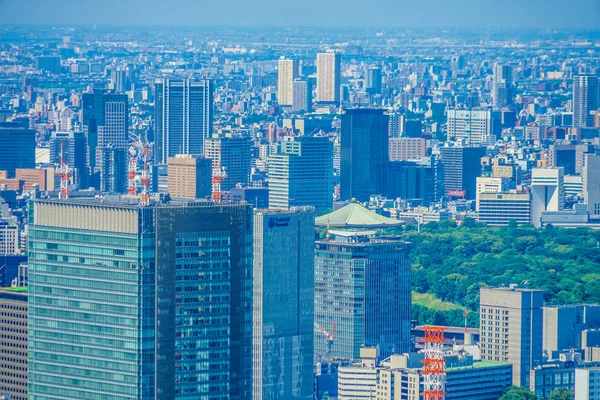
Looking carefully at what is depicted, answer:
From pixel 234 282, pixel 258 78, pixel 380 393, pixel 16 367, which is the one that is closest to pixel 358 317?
pixel 380 393

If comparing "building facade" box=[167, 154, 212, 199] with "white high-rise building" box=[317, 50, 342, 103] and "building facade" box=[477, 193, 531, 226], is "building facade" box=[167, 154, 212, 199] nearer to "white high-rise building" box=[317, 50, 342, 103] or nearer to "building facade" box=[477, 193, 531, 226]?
"building facade" box=[477, 193, 531, 226]

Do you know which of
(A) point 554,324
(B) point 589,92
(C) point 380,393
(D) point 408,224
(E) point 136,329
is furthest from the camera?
(B) point 589,92

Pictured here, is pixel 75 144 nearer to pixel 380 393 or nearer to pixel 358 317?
pixel 358 317

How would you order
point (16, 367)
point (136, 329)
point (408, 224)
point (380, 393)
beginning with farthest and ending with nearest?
1. point (408, 224)
2. point (380, 393)
3. point (16, 367)
4. point (136, 329)

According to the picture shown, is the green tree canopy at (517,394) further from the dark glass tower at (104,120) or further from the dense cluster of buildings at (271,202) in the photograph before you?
the dark glass tower at (104,120)

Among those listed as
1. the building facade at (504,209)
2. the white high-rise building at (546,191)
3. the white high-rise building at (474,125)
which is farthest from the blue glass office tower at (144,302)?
the white high-rise building at (474,125)

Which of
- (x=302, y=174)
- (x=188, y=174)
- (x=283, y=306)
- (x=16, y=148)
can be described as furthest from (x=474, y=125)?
(x=283, y=306)

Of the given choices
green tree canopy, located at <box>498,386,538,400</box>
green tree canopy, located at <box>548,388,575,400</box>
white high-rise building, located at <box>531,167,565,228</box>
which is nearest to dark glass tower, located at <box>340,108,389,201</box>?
white high-rise building, located at <box>531,167,565,228</box>
